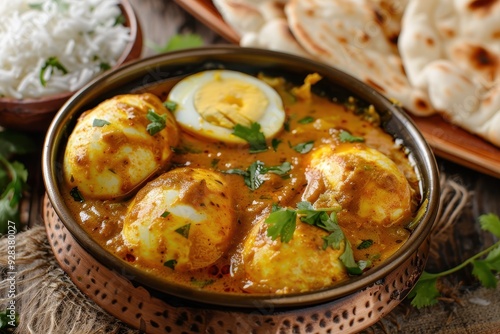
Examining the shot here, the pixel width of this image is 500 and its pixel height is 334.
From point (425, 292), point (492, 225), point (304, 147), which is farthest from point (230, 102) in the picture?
point (492, 225)

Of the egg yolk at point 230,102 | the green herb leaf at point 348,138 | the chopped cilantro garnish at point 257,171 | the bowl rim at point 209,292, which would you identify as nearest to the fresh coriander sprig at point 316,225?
the bowl rim at point 209,292

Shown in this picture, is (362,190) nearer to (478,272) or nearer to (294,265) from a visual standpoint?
(294,265)

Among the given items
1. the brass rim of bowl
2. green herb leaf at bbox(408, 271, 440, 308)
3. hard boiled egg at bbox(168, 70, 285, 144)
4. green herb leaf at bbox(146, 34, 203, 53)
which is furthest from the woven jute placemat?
green herb leaf at bbox(146, 34, 203, 53)

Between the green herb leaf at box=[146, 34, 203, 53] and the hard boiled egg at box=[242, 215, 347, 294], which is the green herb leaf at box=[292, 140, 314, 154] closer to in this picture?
the hard boiled egg at box=[242, 215, 347, 294]

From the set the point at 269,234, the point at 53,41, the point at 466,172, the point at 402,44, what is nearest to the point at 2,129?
the point at 53,41

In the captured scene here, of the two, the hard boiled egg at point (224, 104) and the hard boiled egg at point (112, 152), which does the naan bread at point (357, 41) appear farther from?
the hard boiled egg at point (112, 152)
